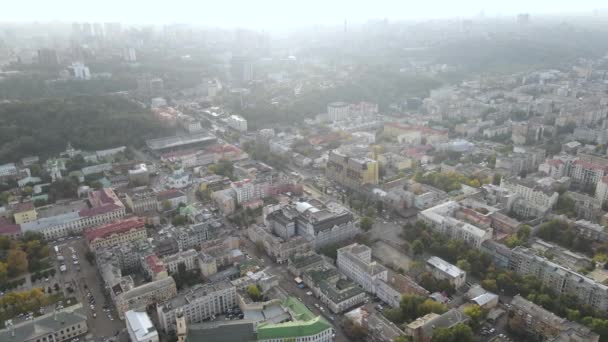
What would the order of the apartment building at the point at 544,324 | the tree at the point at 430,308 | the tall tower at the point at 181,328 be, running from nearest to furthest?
the apartment building at the point at 544,324
the tall tower at the point at 181,328
the tree at the point at 430,308

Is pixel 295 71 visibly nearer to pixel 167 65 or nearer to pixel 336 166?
pixel 167 65

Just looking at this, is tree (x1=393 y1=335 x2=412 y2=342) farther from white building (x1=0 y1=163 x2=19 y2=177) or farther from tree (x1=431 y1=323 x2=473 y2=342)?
white building (x1=0 y1=163 x2=19 y2=177)

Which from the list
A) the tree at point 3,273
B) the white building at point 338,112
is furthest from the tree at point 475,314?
the white building at point 338,112

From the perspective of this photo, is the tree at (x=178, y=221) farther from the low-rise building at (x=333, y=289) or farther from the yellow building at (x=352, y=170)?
the yellow building at (x=352, y=170)

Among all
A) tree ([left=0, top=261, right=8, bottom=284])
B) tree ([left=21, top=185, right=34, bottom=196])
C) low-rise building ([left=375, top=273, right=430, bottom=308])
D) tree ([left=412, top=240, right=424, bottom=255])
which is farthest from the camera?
tree ([left=21, top=185, right=34, bottom=196])

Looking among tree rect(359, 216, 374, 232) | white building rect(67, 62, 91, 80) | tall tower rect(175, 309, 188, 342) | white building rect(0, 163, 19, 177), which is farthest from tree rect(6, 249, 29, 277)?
white building rect(67, 62, 91, 80)

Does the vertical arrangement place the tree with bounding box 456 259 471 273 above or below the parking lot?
above
